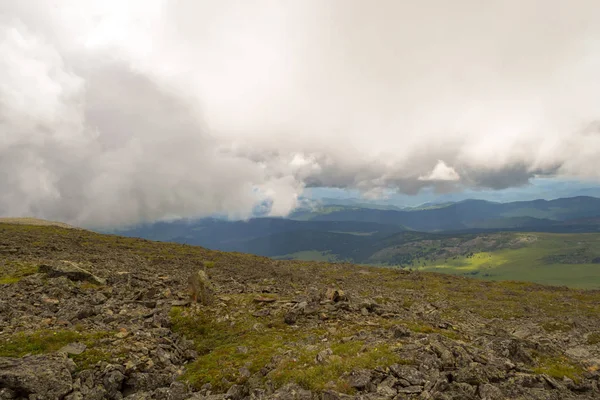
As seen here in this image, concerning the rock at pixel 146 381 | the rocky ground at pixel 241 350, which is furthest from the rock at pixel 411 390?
the rock at pixel 146 381

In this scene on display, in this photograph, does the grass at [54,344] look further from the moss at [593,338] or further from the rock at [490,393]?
the moss at [593,338]

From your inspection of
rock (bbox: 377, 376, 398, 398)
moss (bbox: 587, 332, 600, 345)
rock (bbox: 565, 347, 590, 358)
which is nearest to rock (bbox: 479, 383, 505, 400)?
rock (bbox: 377, 376, 398, 398)

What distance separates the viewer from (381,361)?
2230 centimetres

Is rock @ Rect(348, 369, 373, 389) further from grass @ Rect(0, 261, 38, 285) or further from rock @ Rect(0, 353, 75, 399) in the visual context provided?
grass @ Rect(0, 261, 38, 285)

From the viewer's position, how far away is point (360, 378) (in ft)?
66.8

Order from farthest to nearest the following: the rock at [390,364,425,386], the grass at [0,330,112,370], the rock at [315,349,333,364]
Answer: the rock at [315,349,333,364] < the grass at [0,330,112,370] < the rock at [390,364,425,386]

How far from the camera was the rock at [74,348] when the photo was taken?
21406 mm

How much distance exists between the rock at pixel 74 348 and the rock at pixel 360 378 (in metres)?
19.1

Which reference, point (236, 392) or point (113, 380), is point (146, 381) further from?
point (236, 392)

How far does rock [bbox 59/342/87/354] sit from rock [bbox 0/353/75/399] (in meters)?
1.43

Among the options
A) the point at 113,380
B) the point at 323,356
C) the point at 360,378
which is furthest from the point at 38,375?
the point at 360,378

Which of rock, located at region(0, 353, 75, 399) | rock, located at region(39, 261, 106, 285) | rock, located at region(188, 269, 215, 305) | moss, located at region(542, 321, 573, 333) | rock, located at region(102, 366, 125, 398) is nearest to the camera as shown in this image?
rock, located at region(0, 353, 75, 399)

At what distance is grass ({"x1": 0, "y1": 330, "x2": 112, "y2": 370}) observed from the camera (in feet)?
68.7

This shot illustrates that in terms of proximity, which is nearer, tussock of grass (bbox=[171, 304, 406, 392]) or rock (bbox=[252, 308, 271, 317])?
tussock of grass (bbox=[171, 304, 406, 392])
